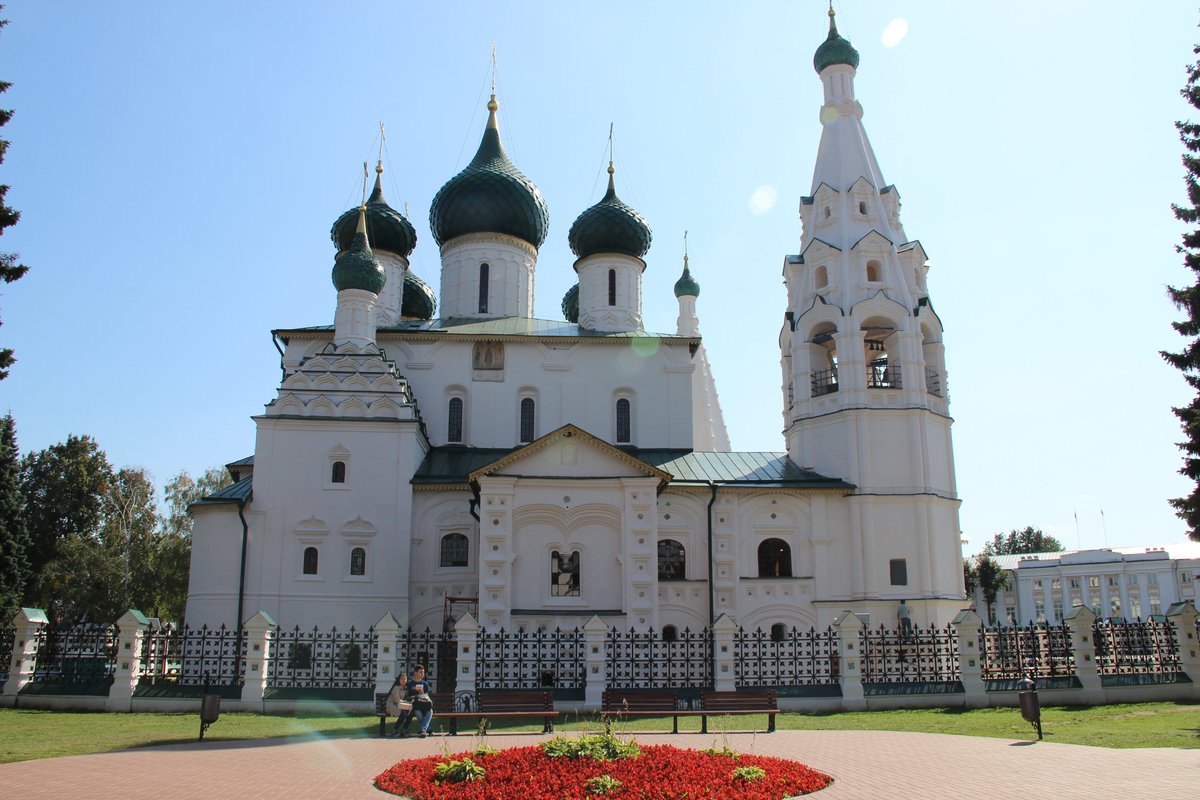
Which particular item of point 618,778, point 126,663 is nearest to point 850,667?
point 618,778

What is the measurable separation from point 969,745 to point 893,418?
13662mm

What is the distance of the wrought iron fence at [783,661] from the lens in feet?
55.6

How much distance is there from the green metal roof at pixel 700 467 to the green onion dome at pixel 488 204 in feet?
24.4

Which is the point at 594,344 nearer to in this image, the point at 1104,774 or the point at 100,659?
the point at 100,659

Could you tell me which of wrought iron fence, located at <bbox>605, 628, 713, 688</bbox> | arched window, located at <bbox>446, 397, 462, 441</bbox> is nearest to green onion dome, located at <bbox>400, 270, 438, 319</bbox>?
Answer: arched window, located at <bbox>446, 397, 462, 441</bbox>

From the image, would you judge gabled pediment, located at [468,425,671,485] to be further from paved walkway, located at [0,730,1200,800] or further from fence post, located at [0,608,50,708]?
paved walkway, located at [0,730,1200,800]

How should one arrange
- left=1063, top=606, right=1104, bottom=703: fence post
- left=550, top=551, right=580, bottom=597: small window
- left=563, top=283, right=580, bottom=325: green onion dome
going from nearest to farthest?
left=1063, top=606, right=1104, bottom=703: fence post, left=550, top=551, right=580, bottom=597: small window, left=563, top=283, right=580, bottom=325: green onion dome

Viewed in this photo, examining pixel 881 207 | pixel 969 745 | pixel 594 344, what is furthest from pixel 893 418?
pixel 969 745

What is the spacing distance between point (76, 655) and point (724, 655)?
11236 millimetres

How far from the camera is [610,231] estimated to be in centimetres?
2828

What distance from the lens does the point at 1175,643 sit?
17391mm

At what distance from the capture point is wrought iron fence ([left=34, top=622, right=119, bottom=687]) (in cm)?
1652

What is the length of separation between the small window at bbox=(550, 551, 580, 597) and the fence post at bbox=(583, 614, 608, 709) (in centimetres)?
571

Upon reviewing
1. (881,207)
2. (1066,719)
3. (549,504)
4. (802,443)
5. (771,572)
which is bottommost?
(1066,719)
